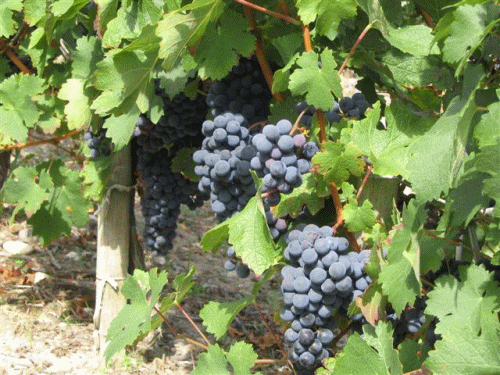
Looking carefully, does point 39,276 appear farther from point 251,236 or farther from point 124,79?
point 251,236

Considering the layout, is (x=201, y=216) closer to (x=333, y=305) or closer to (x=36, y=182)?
(x=36, y=182)

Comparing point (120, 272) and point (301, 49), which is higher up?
point (301, 49)

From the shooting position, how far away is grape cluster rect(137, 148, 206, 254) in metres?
2.99

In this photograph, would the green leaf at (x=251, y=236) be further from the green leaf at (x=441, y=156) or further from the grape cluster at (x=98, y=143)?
the grape cluster at (x=98, y=143)

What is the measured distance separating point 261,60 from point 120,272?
5.11ft

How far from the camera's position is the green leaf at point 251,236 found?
1856 mm

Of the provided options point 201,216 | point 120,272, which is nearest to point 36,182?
point 120,272

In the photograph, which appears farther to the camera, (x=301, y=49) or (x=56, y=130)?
(x=56, y=130)

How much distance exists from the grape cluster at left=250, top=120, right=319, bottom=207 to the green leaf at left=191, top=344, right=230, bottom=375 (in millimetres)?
427

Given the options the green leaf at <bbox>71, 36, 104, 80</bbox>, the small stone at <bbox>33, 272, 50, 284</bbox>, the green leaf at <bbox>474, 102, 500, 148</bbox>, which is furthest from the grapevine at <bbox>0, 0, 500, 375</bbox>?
the small stone at <bbox>33, 272, 50, 284</bbox>

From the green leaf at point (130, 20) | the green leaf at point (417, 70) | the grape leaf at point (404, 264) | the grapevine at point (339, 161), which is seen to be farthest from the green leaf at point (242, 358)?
the green leaf at point (130, 20)

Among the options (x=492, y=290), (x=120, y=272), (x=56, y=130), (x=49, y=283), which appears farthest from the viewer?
(x=49, y=283)

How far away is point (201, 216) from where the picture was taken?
5816mm

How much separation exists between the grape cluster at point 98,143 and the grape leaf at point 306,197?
1240mm
